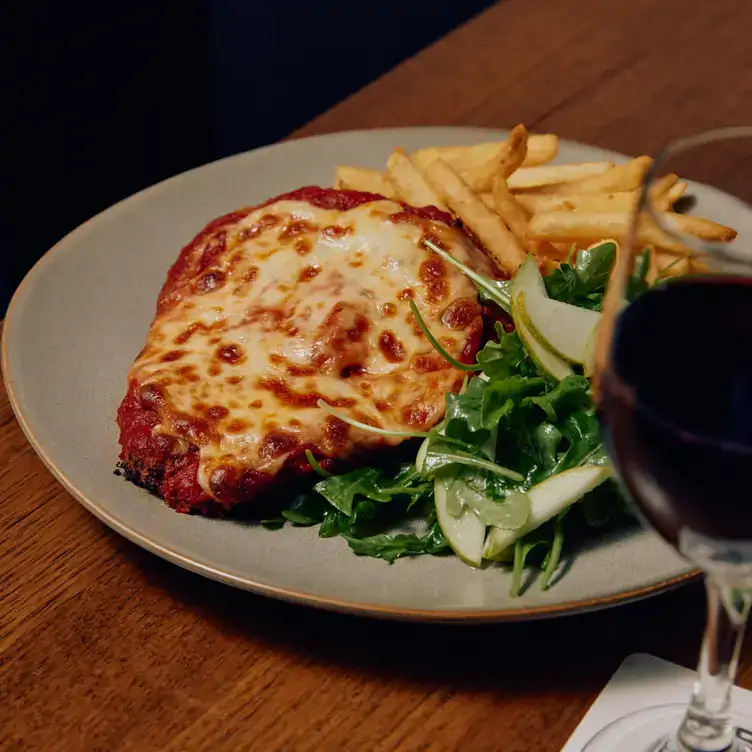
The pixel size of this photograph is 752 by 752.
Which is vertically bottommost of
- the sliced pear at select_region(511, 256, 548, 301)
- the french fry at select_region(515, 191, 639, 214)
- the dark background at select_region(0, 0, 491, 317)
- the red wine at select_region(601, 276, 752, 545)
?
the dark background at select_region(0, 0, 491, 317)

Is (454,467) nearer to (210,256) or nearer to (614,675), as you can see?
(614,675)

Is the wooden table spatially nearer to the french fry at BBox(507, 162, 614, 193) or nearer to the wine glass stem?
the wine glass stem

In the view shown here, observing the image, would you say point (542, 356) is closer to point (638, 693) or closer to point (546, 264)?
point (546, 264)

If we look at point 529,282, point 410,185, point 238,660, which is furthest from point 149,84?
point 238,660

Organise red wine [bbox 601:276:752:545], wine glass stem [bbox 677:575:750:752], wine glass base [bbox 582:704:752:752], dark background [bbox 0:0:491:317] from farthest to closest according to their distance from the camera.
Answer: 1. dark background [bbox 0:0:491:317]
2. wine glass base [bbox 582:704:752:752]
3. wine glass stem [bbox 677:575:750:752]
4. red wine [bbox 601:276:752:545]

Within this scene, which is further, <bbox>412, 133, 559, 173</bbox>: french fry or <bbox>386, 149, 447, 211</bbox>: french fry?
<bbox>412, 133, 559, 173</bbox>: french fry

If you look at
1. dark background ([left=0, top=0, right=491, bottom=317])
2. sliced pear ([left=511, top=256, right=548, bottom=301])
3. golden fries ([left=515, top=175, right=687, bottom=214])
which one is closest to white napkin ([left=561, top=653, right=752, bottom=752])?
sliced pear ([left=511, top=256, right=548, bottom=301])

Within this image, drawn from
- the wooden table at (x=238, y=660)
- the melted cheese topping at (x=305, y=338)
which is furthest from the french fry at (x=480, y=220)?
the wooden table at (x=238, y=660)

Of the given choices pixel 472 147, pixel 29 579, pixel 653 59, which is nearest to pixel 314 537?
pixel 29 579
